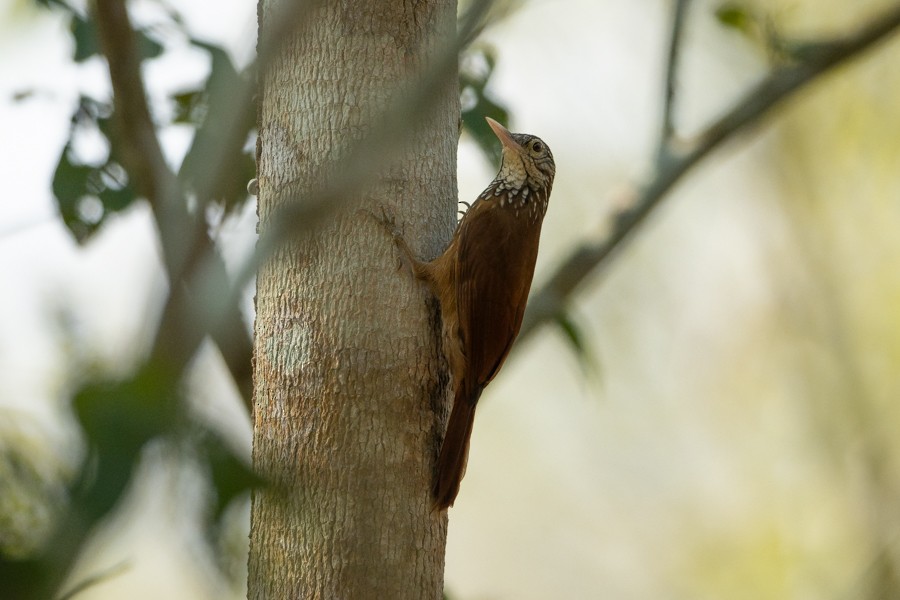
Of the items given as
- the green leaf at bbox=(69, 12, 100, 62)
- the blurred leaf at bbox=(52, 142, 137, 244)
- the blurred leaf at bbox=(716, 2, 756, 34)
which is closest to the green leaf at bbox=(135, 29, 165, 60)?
the green leaf at bbox=(69, 12, 100, 62)

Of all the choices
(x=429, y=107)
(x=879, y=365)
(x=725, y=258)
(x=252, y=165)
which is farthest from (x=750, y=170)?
(x=429, y=107)

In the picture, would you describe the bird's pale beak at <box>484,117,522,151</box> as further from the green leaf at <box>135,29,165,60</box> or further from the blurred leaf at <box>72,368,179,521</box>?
the blurred leaf at <box>72,368,179,521</box>

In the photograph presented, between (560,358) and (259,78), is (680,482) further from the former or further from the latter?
(259,78)

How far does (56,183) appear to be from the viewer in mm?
2664

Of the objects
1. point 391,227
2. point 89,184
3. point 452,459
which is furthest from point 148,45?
point 452,459

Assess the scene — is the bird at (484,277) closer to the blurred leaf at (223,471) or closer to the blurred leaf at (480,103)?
the blurred leaf at (480,103)

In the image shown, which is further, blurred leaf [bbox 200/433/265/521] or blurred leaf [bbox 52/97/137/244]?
blurred leaf [bbox 52/97/137/244]

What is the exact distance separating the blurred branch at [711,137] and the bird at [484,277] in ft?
1.22

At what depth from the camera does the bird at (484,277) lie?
7.50 feet

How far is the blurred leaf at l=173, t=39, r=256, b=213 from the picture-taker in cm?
79

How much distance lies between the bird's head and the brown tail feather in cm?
103

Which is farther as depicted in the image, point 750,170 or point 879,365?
point 750,170

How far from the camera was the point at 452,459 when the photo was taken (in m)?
2.19

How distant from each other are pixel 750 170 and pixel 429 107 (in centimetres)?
580
